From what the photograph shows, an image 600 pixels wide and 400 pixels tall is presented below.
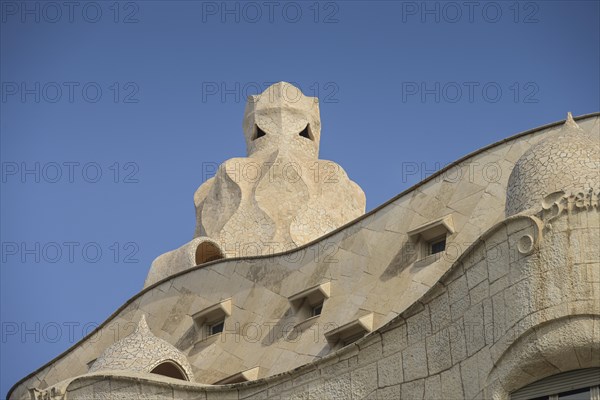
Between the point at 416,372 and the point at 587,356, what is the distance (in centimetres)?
194

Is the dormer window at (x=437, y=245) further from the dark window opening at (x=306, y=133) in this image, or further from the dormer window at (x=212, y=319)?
the dark window opening at (x=306, y=133)

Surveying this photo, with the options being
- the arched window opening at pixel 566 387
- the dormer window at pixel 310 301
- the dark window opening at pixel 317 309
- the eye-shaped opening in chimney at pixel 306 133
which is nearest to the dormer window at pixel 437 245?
the dormer window at pixel 310 301

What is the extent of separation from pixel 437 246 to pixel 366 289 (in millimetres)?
1187

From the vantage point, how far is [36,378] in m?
24.2

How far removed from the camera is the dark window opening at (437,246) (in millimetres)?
19380

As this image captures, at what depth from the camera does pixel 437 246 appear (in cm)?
1952

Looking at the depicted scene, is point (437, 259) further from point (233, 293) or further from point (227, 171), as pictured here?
point (227, 171)

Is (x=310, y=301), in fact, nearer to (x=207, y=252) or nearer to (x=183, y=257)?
(x=183, y=257)

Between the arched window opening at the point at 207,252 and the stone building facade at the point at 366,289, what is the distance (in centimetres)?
3

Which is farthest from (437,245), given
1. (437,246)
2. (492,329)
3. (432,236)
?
(492,329)

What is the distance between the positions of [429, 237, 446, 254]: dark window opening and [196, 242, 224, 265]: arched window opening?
7.13 metres

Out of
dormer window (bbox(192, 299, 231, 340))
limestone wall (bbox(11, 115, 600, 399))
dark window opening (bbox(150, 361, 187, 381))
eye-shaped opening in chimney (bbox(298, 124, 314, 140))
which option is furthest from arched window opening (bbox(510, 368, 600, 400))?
eye-shaped opening in chimney (bbox(298, 124, 314, 140))

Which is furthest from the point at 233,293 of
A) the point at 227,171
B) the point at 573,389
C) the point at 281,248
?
the point at 573,389

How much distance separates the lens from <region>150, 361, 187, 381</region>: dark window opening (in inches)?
752
